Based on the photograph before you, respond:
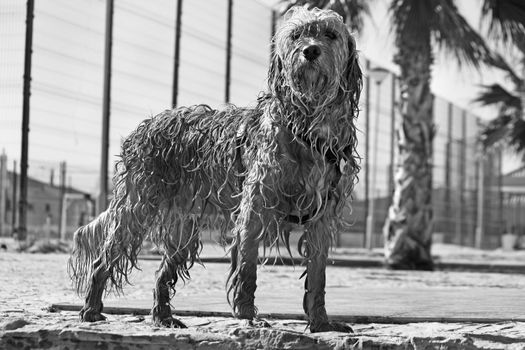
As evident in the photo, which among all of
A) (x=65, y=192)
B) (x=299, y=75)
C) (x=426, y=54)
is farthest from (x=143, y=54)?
(x=299, y=75)

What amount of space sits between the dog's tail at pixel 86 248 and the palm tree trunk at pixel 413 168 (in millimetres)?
10010

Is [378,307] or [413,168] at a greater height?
[413,168]

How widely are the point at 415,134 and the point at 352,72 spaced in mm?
10495

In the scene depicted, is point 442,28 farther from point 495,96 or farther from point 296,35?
point 296,35

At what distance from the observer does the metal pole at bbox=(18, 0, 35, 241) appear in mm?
15000

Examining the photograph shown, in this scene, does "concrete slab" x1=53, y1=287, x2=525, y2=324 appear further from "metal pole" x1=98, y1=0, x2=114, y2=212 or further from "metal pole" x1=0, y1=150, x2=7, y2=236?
"metal pole" x1=0, y1=150, x2=7, y2=236

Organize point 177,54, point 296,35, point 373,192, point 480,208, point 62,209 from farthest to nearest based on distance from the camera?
point 480,208, point 373,192, point 62,209, point 177,54, point 296,35

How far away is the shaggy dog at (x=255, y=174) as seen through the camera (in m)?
4.08

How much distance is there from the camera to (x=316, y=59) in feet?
13.0

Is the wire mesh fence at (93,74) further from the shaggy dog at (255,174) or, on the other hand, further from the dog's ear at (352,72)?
the dog's ear at (352,72)

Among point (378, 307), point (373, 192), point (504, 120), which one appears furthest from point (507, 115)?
point (378, 307)

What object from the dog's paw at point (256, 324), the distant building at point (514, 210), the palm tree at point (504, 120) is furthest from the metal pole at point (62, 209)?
the distant building at point (514, 210)

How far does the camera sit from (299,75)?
4.00m

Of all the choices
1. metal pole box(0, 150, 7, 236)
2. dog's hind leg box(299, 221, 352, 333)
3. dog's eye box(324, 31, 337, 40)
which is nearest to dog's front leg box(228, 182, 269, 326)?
dog's hind leg box(299, 221, 352, 333)
